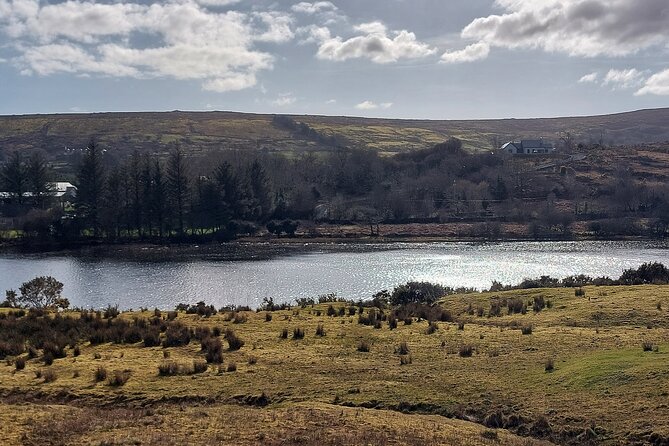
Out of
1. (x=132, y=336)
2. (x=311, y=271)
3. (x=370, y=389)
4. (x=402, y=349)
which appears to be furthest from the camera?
(x=311, y=271)

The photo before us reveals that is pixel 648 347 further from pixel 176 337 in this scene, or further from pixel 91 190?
pixel 91 190

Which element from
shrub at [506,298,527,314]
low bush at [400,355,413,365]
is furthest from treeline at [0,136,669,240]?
low bush at [400,355,413,365]

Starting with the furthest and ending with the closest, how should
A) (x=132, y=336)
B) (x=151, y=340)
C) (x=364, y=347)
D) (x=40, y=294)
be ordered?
(x=40, y=294) < (x=132, y=336) < (x=151, y=340) < (x=364, y=347)

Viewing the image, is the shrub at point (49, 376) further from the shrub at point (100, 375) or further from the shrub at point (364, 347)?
the shrub at point (364, 347)

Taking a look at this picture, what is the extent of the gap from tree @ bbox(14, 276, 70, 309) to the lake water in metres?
7.11

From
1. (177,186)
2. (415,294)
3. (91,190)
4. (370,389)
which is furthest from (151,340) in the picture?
(91,190)

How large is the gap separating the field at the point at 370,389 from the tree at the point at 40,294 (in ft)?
48.3

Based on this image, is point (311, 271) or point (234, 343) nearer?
point (234, 343)

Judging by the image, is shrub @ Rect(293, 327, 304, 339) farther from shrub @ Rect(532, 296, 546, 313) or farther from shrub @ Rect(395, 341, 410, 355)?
shrub @ Rect(532, 296, 546, 313)

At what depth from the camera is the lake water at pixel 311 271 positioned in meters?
49.3

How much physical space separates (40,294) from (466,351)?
1048 inches

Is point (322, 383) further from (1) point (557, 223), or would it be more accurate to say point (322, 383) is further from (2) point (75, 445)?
(1) point (557, 223)

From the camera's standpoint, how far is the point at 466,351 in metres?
20.2

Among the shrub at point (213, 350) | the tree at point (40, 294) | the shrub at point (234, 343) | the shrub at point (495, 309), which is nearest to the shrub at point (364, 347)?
the shrub at point (234, 343)
